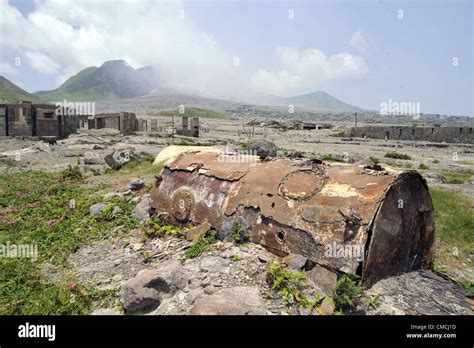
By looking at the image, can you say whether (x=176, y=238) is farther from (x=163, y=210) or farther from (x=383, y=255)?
(x=383, y=255)

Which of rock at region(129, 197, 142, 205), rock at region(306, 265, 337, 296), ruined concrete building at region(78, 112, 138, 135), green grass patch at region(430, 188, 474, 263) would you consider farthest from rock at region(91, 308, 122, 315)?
ruined concrete building at region(78, 112, 138, 135)

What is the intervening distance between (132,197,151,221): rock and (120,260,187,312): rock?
122 inches

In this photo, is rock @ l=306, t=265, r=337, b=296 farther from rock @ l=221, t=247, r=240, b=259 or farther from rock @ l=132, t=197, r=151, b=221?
rock @ l=132, t=197, r=151, b=221

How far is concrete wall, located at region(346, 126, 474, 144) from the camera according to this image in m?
31.4

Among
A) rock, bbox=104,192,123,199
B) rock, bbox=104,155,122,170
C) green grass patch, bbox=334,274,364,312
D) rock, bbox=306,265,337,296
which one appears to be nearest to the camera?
green grass patch, bbox=334,274,364,312

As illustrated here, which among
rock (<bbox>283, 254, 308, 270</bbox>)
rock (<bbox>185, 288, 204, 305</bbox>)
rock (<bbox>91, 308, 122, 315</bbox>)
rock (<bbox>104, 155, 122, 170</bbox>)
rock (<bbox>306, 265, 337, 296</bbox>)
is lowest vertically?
rock (<bbox>91, 308, 122, 315</bbox>)

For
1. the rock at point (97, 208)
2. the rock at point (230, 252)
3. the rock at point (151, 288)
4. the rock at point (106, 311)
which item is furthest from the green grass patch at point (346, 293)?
the rock at point (97, 208)

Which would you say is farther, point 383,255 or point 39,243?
point 39,243

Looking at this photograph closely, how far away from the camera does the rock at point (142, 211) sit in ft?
Result: 24.0

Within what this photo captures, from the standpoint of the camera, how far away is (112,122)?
31234mm
